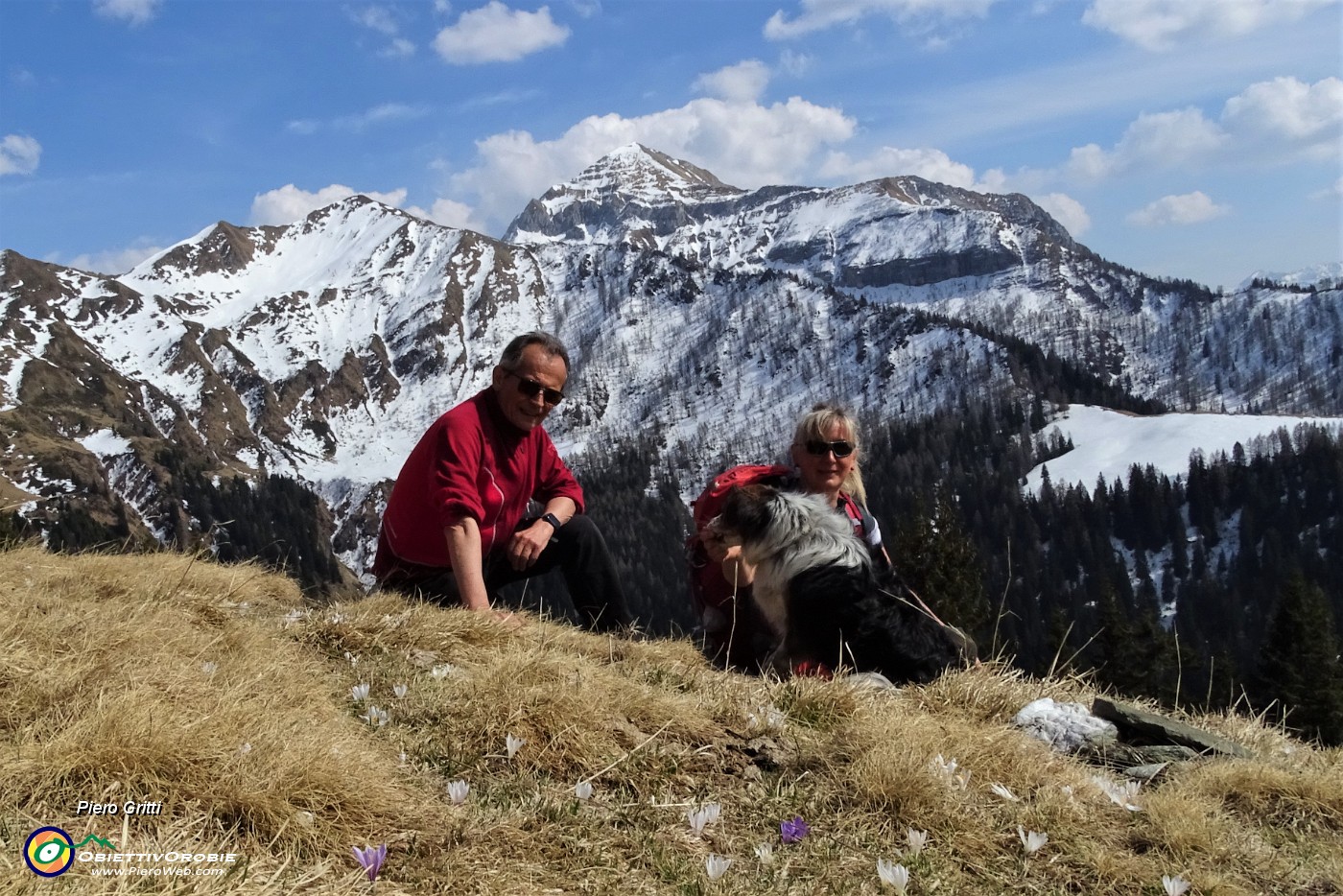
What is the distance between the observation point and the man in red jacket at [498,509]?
6.08 metres

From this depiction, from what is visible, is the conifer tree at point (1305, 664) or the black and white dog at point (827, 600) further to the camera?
the conifer tree at point (1305, 664)

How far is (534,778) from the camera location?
3.62 m

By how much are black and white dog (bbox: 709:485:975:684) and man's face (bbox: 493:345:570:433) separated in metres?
1.76

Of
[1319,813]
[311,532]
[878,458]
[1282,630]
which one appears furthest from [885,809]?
[878,458]

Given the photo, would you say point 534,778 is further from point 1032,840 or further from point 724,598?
point 724,598

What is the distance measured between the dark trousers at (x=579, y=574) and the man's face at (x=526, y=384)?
37.0 inches

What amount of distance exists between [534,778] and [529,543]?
300cm

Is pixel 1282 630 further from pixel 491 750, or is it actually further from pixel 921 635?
pixel 491 750

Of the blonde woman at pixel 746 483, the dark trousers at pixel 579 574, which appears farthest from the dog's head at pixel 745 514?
the dark trousers at pixel 579 574

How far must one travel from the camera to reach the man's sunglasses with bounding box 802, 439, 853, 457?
23.1ft

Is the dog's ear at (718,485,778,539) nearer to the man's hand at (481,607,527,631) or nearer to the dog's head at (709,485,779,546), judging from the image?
Answer: the dog's head at (709,485,779,546)

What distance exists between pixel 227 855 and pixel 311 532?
172m

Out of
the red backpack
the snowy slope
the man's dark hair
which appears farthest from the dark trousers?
the snowy slope

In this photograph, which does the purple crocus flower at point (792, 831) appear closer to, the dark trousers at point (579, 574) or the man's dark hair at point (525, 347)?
the dark trousers at point (579, 574)
